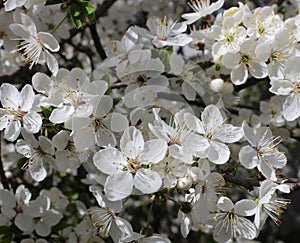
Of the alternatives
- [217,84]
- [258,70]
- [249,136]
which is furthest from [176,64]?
[249,136]

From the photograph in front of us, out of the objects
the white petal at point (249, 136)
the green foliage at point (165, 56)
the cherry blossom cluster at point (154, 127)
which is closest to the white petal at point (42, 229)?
the cherry blossom cluster at point (154, 127)

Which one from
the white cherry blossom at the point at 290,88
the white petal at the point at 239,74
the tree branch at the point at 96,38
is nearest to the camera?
the white cherry blossom at the point at 290,88

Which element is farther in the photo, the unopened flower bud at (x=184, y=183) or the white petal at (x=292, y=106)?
the white petal at (x=292, y=106)

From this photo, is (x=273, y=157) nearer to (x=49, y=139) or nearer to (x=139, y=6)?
(x=49, y=139)

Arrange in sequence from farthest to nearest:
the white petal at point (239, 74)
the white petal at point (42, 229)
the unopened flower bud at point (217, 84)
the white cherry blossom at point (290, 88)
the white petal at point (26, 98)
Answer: the white petal at point (42, 229) → the unopened flower bud at point (217, 84) → the white petal at point (239, 74) → the white cherry blossom at point (290, 88) → the white petal at point (26, 98)

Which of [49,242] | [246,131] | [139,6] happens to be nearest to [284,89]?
[246,131]

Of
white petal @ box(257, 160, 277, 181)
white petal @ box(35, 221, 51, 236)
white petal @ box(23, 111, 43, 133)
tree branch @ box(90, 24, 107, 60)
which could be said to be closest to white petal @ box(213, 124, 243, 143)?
white petal @ box(257, 160, 277, 181)

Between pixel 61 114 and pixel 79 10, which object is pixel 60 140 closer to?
pixel 61 114

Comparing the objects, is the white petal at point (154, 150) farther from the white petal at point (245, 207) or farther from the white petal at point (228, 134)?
the white petal at point (245, 207)
